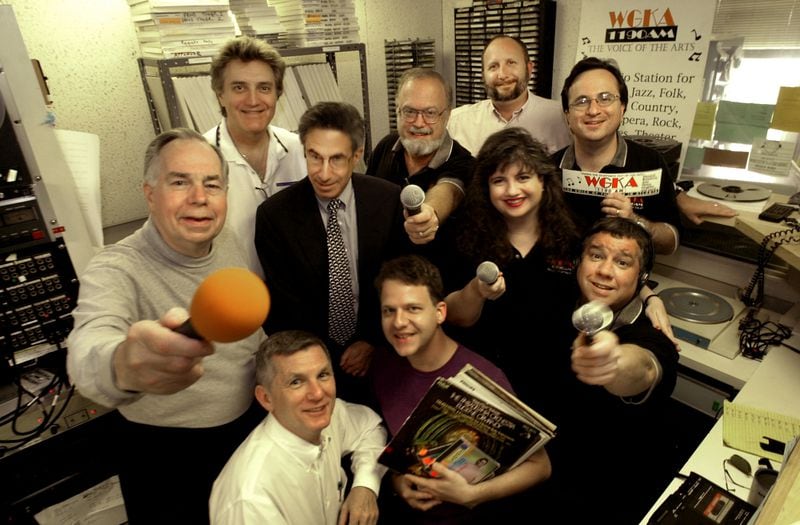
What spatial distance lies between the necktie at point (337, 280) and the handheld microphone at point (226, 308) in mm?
1181

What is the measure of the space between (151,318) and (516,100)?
2044 millimetres

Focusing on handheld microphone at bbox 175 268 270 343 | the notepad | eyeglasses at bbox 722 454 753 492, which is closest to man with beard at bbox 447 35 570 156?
the notepad

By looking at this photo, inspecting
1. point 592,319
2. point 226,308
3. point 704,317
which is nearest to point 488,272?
point 592,319

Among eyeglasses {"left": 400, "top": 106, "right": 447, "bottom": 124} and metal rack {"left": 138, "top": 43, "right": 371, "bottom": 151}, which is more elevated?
metal rack {"left": 138, "top": 43, "right": 371, "bottom": 151}

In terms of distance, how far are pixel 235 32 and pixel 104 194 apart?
1104mm

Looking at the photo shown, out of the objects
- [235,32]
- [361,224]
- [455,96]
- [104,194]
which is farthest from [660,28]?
[104,194]

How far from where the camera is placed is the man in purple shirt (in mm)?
1521

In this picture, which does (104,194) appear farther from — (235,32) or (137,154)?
(235,32)

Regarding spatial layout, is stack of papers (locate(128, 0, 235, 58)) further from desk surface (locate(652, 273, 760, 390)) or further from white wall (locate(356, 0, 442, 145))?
desk surface (locate(652, 273, 760, 390))

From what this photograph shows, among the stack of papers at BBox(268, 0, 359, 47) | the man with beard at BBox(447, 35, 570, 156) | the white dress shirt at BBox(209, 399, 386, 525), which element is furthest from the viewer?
the stack of papers at BBox(268, 0, 359, 47)

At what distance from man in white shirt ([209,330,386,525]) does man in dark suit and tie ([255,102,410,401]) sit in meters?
0.29

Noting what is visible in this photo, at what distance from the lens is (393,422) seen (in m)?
1.71

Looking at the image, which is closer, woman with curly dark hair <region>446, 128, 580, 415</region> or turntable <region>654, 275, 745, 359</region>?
woman with curly dark hair <region>446, 128, 580, 415</region>

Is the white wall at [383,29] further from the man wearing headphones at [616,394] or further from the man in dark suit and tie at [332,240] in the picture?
the man wearing headphones at [616,394]
